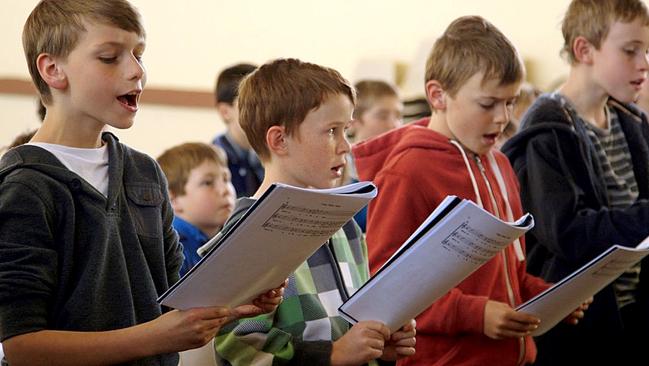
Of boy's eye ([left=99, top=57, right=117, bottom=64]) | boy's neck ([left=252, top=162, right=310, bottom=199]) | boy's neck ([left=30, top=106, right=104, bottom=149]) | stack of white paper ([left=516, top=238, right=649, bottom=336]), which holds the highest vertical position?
boy's eye ([left=99, top=57, right=117, bottom=64])

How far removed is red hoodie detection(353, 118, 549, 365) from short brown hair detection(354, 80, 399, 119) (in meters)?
2.22

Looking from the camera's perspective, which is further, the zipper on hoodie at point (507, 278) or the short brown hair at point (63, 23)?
the zipper on hoodie at point (507, 278)

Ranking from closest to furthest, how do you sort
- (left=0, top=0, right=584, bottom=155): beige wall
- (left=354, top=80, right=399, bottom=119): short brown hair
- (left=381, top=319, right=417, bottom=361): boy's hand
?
1. (left=381, top=319, right=417, bottom=361): boy's hand
2. (left=354, top=80, right=399, bottom=119): short brown hair
3. (left=0, top=0, right=584, bottom=155): beige wall

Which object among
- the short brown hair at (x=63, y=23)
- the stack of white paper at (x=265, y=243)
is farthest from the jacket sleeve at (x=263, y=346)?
the short brown hair at (x=63, y=23)

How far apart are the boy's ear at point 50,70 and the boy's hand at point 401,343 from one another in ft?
2.78

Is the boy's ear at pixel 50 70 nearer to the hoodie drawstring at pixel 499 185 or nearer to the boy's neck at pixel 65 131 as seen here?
the boy's neck at pixel 65 131

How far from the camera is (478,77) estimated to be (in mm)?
2672

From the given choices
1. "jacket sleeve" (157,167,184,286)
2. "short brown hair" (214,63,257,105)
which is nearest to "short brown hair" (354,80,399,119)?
"short brown hair" (214,63,257,105)

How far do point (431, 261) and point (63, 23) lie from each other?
0.81 meters

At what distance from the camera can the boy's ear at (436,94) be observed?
2.75 meters

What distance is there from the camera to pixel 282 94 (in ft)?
7.52

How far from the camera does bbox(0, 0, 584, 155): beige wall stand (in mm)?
7105

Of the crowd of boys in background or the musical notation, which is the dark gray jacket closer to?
the crowd of boys in background

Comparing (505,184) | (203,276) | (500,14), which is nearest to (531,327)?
(505,184)
